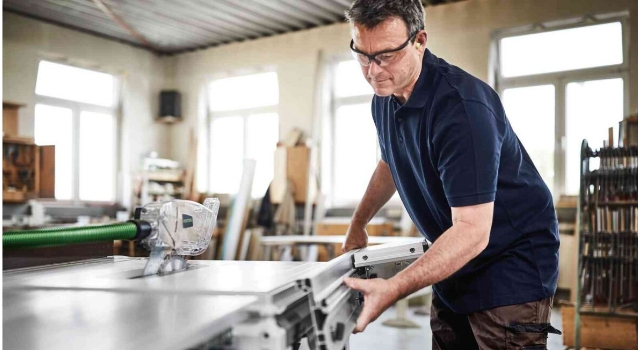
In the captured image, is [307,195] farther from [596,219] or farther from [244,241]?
[596,219]

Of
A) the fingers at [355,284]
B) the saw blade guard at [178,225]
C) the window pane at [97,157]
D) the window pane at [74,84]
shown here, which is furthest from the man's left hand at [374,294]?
the window pane at [97,157]

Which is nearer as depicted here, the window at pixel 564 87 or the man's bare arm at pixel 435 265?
the man's bare arm at pixel 435 265

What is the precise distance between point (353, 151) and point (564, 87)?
8.04 feet

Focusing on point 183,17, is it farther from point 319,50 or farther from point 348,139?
point 348,139

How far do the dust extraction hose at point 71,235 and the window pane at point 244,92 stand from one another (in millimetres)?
6273

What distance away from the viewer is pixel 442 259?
108cm

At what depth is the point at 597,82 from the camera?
5418 mm

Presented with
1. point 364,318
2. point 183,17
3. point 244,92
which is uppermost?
point 183,17

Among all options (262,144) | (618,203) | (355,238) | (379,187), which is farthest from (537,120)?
(355,238)

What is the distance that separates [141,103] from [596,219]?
6.09 metres

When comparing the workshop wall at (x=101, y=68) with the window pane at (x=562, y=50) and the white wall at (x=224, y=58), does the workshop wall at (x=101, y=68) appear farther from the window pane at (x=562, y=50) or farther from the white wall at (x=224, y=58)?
the window pane at (x=562, y=50)

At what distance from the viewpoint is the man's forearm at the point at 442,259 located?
3.42ft

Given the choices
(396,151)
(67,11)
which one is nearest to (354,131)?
(67,11)

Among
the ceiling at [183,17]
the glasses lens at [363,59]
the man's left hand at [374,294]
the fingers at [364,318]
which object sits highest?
the ceiling at [183,17]
